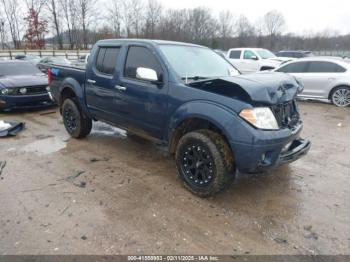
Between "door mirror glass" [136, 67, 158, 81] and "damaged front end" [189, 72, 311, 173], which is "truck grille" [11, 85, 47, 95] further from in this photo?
"damaged front end" [189, 72, 311, 173]

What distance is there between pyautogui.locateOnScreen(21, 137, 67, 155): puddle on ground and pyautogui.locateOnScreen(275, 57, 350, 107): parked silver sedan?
8161mm

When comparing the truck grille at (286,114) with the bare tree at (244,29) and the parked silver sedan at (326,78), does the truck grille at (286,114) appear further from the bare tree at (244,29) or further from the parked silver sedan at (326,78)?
the bare tree at (244,29)

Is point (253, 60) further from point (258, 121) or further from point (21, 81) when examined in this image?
point (258, 121)

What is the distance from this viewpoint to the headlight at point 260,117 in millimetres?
3307

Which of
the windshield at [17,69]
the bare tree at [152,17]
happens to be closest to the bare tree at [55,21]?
the bare tree at [152,17]

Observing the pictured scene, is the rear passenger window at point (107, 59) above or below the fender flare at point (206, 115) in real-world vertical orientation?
above

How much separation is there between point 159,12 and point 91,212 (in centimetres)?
6244

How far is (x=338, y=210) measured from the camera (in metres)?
3.52

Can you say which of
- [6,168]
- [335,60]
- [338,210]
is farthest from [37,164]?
[335,60]

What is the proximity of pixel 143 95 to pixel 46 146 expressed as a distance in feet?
8.62

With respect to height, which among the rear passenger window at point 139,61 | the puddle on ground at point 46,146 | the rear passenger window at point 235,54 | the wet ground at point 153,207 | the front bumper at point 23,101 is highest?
the rear passenger window at point 139,61

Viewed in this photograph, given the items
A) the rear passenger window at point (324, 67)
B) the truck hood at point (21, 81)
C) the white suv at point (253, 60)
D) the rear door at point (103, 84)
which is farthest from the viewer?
the white suv at point (253, 60)

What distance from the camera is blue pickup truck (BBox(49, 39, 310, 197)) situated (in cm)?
335

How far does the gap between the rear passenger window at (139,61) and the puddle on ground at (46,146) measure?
214 cm
